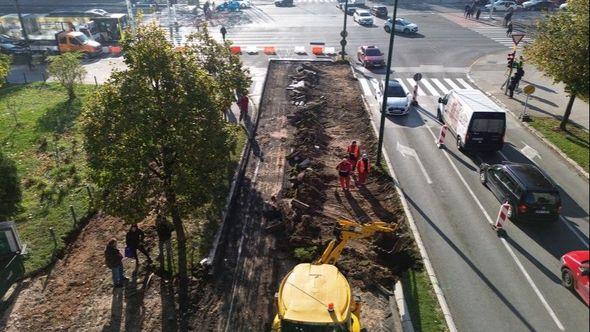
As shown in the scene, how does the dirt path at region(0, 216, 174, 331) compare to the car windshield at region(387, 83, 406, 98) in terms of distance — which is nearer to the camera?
the dirt path at region(0, 216, 174, 331)

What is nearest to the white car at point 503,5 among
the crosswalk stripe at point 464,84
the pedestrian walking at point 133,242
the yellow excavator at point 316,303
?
the crosswalk stripe at point 464,84

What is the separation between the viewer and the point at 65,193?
18.5m

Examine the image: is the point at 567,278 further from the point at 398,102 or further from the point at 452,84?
the point at 452,84

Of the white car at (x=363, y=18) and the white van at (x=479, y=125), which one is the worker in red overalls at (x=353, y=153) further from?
the white car at (x=363, y=18)

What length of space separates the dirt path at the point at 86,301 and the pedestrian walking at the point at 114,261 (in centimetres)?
28

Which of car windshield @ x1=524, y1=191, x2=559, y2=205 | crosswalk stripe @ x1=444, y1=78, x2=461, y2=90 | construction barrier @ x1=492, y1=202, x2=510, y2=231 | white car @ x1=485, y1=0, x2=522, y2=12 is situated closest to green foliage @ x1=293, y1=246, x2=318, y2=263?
construction barrier @ x1=492, y1=202, x2=510, y2=231

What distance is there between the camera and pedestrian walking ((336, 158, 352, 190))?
18031 mm

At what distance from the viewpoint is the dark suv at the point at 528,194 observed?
624 inches

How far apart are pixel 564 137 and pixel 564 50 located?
14.9ft

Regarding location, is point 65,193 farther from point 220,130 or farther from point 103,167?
point 220,130

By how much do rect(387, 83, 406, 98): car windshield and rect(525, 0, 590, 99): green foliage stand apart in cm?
720

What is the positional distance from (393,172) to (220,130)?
9.78 m

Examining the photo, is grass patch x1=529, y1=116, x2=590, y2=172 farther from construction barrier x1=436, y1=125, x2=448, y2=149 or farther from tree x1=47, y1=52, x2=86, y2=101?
tree x1=47, y1=52, x2=86, y2=101

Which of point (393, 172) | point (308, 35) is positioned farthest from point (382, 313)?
point (308, 35)
